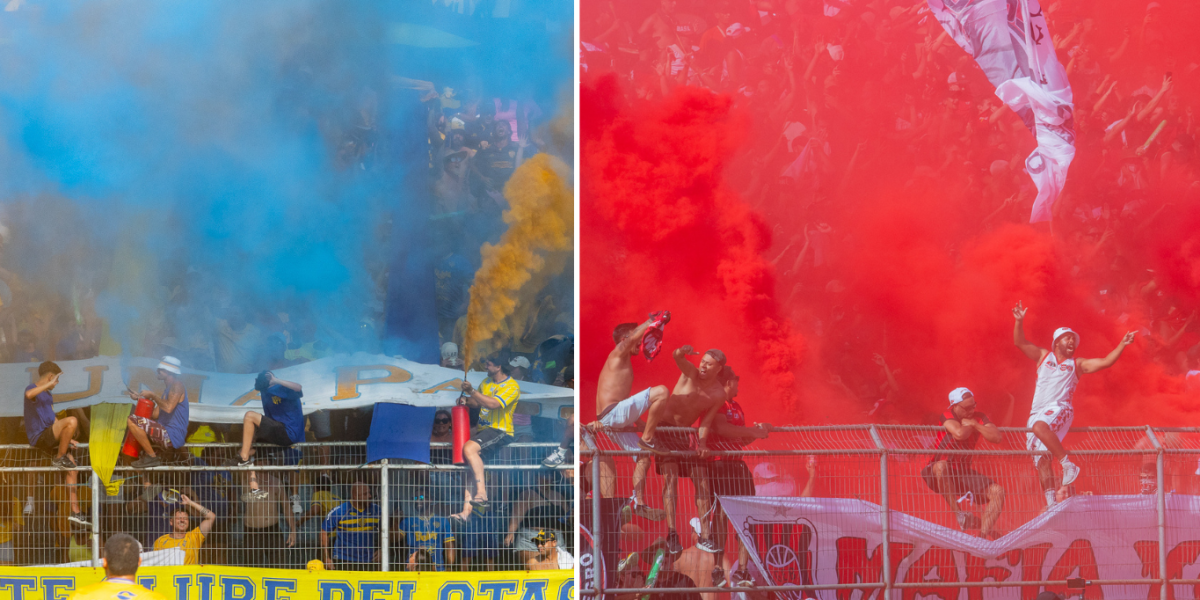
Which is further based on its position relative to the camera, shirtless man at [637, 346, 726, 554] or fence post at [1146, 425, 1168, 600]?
fence post at [1146, 425, 1168, 600]

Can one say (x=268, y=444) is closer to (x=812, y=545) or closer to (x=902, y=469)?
(x=812, y=545)

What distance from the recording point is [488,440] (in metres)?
5.33

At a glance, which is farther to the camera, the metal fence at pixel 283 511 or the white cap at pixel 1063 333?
the white cap at pixel 1063 333

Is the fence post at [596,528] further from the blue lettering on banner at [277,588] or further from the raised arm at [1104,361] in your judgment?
the raised arm at [1104,361]

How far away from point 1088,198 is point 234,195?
216 inches

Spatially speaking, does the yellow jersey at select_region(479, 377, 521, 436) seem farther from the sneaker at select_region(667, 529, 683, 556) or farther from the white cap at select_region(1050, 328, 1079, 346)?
the white cap at select_region(1050, 328, 1079, 346)

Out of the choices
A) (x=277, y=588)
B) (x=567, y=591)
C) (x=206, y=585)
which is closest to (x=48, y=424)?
(x=206, y=585)

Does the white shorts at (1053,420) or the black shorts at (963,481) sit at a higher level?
the white shorts at (1053,420)

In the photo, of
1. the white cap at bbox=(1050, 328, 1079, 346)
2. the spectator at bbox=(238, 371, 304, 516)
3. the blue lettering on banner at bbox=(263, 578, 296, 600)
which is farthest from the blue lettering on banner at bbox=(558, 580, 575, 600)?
the white cap at bbox=(1050, 328, 1079, 346)

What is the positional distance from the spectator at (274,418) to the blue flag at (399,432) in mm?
464

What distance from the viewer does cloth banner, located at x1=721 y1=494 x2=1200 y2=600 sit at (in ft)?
17.2

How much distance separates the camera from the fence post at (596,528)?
17.0 ft

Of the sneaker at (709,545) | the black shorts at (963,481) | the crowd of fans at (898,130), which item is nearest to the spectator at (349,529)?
the sneaker at (709,545)

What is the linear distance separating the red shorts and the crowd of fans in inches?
139
